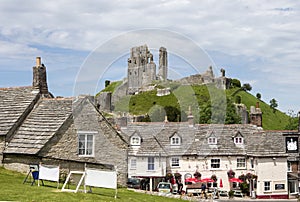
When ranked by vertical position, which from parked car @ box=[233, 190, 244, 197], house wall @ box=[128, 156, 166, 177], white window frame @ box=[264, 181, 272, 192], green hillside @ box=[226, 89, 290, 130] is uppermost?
green hillside @ box=[226, 89, 290, 130]

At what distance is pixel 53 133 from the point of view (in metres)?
25.2

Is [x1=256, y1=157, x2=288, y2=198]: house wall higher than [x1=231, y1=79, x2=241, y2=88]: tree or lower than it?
lower

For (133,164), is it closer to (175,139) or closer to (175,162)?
(175,162)

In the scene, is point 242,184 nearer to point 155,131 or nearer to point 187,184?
point 187,184

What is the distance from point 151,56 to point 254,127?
32.2 metres

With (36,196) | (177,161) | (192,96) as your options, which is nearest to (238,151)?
(177,161)

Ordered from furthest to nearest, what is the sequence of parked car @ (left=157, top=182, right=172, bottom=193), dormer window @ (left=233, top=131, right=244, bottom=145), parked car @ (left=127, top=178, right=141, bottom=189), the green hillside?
the green hillside < dormer window @ (left=233, top=131, right=244, bottom=145) < parked car @ (left=127, top=178, right=141, bottom=189) < parked car @ (left=157, top=182, right=172, bottom=193)

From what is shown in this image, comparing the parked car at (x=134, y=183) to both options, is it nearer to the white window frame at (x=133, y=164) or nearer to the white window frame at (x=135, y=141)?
the white window frame at (x=133, y=164)

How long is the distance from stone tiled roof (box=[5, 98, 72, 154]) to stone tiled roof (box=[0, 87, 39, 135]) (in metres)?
0.55

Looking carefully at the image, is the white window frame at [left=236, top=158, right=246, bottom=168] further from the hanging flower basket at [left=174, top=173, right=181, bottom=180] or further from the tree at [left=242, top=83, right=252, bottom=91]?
the tree at [left=242, top=83, right=252, bottom=91]

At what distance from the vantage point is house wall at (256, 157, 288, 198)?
163 ft

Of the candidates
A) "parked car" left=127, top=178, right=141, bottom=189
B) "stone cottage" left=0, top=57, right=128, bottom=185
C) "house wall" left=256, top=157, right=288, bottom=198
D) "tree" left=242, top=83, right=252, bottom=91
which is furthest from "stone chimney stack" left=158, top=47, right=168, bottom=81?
"tree" left=242, top=83, right=252, bottom=91

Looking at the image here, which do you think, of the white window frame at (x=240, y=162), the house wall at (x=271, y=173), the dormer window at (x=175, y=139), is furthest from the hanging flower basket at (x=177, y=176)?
the house wall at (x=271, y=173)

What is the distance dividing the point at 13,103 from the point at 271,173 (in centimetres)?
3186
